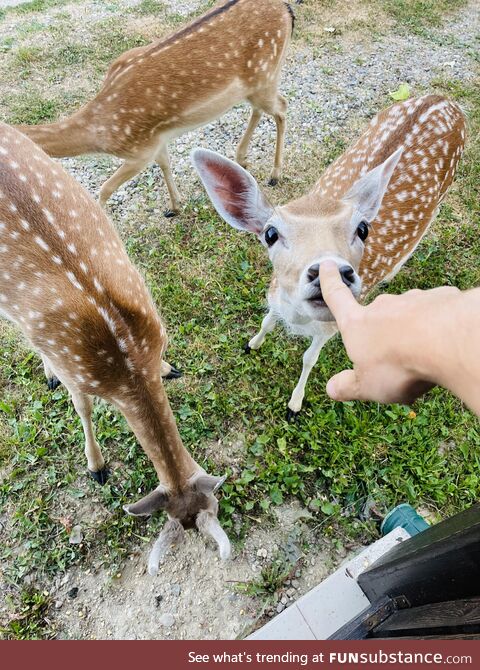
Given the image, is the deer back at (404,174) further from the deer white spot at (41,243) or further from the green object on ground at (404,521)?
the deer white spot at (41,243)

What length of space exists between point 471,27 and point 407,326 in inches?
316

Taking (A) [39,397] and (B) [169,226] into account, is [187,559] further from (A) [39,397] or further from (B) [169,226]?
(B) [169,226]

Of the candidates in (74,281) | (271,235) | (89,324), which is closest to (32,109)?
(74,281)

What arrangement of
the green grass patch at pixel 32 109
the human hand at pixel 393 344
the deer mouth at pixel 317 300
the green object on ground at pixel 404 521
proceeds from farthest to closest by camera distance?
the green grass patch at pixel 32 109
the green object on ground at pixel 404 521
the deer mouth at pixel 317 300
the human hand at pixel 393 344

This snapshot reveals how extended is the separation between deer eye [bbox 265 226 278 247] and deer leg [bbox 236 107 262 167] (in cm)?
268

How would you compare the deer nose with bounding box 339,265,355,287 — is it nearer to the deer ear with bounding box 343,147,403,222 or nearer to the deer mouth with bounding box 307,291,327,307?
the deer mouth with bounding box 307,291,327,307

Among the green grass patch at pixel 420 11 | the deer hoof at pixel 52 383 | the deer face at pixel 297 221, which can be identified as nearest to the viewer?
the deer face at pixel 297 221

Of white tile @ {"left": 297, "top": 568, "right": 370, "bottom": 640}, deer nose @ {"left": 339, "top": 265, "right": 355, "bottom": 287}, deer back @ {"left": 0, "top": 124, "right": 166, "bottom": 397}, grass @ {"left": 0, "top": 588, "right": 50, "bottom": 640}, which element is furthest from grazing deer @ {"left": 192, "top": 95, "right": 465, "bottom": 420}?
grass @ {"left": 0, "top": 588, "right": 50, "bottom": 640}

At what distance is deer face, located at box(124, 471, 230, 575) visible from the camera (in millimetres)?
2229

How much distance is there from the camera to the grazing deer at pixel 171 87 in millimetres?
3660

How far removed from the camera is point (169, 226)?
4.32m

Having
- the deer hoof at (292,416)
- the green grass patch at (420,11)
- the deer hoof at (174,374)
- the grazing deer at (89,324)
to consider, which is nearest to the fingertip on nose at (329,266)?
the grazing deer at (89,324)

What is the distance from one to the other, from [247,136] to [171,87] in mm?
1122

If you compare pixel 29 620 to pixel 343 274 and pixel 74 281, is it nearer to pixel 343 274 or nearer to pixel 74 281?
pixel 74 281
